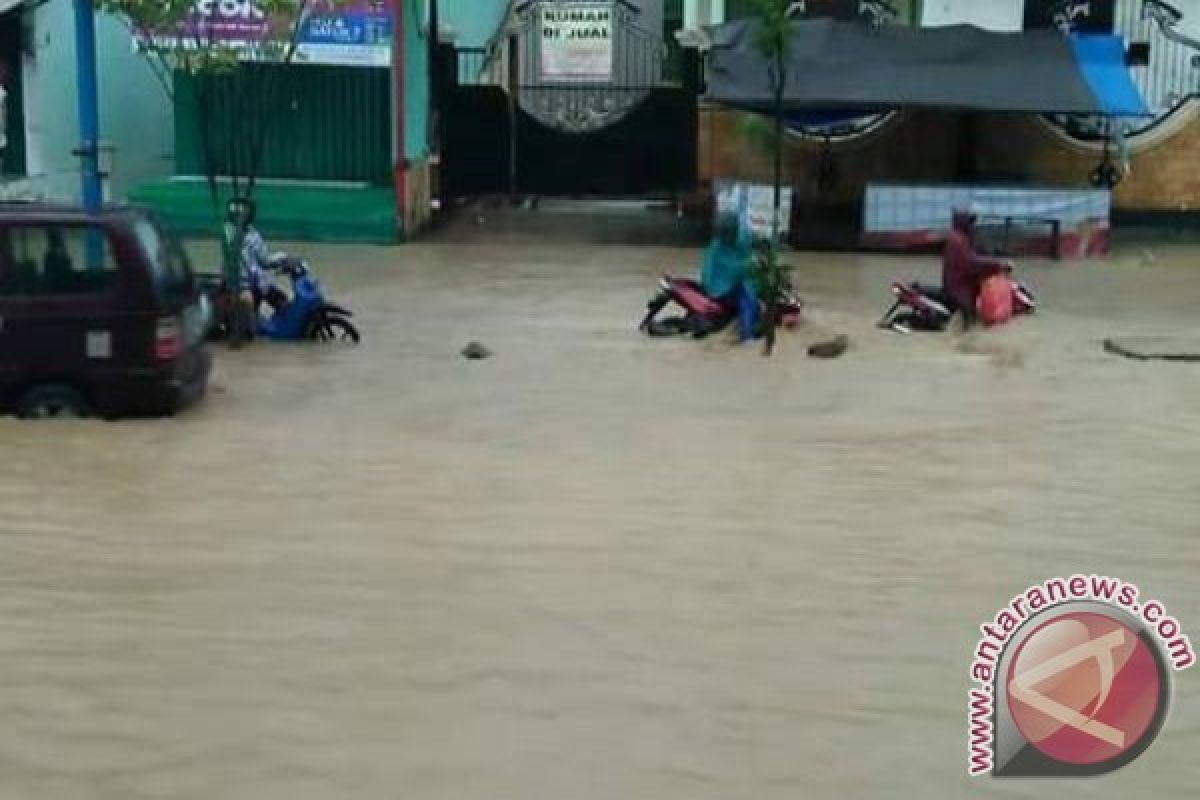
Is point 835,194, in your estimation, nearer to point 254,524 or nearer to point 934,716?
point 254,524

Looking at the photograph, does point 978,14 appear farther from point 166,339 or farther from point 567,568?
point 567,568

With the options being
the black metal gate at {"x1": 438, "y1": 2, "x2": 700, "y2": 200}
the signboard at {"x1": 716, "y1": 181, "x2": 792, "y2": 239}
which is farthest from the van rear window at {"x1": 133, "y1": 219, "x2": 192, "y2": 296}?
the black metal gate at {"x1": 438, "y1": 2, "x2": 700, "y2": 200}

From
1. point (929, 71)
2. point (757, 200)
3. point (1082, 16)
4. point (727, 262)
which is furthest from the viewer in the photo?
point (1082, 16)

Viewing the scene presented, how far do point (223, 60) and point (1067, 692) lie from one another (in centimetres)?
1309

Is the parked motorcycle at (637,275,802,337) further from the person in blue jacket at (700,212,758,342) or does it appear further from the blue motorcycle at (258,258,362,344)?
the blue motorcycle at (258,258,362,344)

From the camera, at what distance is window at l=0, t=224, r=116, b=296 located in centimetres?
1052

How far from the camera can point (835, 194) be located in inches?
1076

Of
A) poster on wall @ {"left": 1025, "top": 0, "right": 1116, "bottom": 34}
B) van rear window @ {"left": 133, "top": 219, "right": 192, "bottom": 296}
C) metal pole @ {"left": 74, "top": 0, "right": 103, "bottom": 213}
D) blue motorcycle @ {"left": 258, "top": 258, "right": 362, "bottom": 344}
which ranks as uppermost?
poster on wall @ {"left": 1025, "top": 0, "right": 1116, "bottom": 34}

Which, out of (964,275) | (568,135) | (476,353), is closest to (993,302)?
(964,275)

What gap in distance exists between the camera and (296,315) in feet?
50.3

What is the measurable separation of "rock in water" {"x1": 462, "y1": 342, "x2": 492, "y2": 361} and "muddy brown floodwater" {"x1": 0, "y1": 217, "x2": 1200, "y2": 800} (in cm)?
50

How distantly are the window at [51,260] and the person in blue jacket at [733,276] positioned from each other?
637 cm

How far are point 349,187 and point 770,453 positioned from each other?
16477 millimetres

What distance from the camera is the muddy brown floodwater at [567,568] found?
17.4 feet
